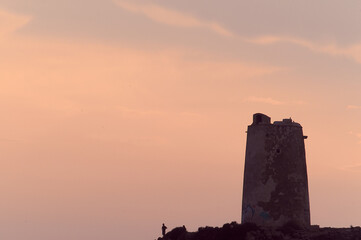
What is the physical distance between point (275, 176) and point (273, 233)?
4.00 m

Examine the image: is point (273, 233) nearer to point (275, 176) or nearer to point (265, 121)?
point (275, 176)

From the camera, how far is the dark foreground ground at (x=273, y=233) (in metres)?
36.8

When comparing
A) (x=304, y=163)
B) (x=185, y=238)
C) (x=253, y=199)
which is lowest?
(x=185, y=238)

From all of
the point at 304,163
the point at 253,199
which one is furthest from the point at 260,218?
the point at 304,163

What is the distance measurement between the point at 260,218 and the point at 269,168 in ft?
10.1

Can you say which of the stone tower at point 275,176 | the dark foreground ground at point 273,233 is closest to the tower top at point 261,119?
the stone tower at point 275,176

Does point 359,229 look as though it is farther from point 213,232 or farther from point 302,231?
point 213,232

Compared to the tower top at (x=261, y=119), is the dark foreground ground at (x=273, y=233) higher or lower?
lower

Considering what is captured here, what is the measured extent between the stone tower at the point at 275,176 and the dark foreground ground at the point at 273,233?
1144 mm

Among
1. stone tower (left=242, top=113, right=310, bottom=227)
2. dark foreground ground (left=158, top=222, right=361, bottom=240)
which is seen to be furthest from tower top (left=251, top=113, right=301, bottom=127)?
dark foreground ground (left=158, top=222, right=361, bottom=240)

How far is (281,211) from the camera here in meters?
39.5

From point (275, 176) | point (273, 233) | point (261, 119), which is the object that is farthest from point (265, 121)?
point (273, 233)

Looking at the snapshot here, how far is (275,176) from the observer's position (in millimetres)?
39875

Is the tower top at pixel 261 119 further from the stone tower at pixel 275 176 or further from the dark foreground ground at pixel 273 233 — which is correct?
the dark foreground ground at pixel 273 233
